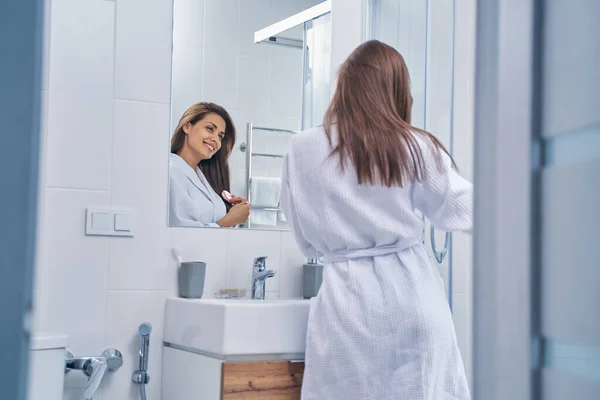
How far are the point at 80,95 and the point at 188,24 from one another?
1.49 feet

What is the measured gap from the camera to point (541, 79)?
0.37m

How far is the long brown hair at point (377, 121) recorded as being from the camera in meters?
1.79

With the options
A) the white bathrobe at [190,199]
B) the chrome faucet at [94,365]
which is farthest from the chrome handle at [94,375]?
the white bathrobe at [190,199]

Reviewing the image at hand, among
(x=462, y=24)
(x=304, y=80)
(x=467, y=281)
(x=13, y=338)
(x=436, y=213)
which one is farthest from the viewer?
(x=304, y=80)

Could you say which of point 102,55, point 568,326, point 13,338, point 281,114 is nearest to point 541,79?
point 568,326

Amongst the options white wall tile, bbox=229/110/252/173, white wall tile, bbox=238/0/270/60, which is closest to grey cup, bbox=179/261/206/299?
white wall tile, bbox=229/110/252/173

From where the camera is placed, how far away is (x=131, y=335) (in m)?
2.36

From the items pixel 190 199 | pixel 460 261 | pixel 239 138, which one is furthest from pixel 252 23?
pixel 460 261

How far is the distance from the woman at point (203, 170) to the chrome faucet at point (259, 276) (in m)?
0.17

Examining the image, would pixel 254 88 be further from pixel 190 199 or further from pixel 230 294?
pixel 230 294

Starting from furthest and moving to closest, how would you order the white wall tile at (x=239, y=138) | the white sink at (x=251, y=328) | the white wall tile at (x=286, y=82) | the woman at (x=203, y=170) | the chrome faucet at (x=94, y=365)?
1. the white wall tile at (x=286, y=82)
2. the white wall tile at (x=239, y=138)
3. the woman at (x=203, y=170)
4. the chrome faucet at (x=94, y=365)
5. the white sink at (x=251, y=328)

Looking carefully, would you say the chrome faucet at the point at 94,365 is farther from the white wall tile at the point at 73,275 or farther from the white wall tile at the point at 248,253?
the white wall tile at the point at 248,253

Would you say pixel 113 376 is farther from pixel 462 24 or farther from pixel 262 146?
pixel 462 24

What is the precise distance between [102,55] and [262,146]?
0.63m
